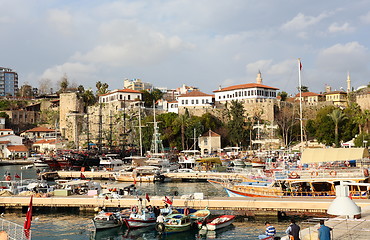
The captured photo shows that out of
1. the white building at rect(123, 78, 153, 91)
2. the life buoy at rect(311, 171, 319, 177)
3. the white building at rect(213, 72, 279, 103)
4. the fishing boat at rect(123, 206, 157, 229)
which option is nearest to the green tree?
the white building at rect(213, 72, 279, 103)

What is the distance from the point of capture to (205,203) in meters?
29.4

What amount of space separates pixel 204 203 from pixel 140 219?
5535 mm

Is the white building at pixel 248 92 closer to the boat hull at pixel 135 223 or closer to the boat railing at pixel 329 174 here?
the boat railing at pixel 329 174

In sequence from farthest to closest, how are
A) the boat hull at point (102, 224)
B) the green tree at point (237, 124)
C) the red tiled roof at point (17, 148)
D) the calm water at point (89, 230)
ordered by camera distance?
1. the red tiled roof at point (17, 148)
2. the green tree at point (237, 124)
3. the boat hull at point (102, 224)
4. the calm water at point (89, 230)

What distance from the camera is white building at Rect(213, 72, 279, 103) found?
87.5 meters

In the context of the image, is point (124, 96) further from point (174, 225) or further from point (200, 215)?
point (174, 225)

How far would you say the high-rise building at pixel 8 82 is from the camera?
174 m

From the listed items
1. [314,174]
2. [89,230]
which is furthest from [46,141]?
[314,174]

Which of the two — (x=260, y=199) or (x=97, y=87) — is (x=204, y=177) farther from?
(x=97, y=87)

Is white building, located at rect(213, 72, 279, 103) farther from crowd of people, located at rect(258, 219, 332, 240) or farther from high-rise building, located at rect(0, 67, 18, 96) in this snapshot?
high-rise building, located at rect(0, 67, 18, 96)

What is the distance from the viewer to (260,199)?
95.5ft

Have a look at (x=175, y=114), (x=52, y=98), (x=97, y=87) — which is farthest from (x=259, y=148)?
(x=52, y=98)

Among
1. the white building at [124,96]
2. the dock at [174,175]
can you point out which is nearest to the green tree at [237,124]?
the white building at [124,96]

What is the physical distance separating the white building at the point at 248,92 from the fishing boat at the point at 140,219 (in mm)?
63942
